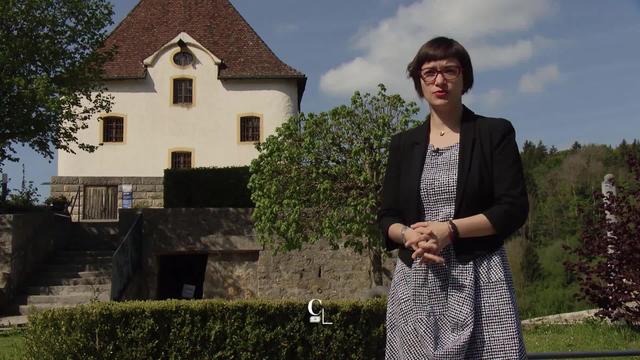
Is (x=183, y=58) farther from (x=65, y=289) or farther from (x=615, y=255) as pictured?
(x=615, y=255)

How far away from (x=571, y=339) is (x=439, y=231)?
10.0 meters

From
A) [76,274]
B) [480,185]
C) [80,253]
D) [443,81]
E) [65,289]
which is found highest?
[443,81]

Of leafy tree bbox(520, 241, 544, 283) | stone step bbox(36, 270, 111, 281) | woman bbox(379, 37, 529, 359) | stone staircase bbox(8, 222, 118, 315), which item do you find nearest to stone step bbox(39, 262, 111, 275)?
stone staircase bbox(8, 222, 118, 315)

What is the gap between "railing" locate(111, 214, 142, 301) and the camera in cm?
1752

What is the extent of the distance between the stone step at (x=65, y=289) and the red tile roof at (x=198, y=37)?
13.1 m

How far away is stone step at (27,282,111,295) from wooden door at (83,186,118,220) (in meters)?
9.46

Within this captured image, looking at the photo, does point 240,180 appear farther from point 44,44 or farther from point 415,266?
point 415,266

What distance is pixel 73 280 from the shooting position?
17.6 metres

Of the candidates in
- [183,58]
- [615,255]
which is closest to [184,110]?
[183,58]

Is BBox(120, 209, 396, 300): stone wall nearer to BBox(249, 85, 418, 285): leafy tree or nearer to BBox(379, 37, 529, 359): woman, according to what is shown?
BBox(249, 85, 418, 285): leafy tree

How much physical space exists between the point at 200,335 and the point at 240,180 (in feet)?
46.3

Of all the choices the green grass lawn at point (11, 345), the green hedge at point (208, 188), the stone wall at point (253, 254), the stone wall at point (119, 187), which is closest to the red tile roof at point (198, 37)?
the stone wall at point (119, 187)

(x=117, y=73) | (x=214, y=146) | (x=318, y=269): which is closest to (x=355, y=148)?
(x=318, y=269)

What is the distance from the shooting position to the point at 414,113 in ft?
57.2
